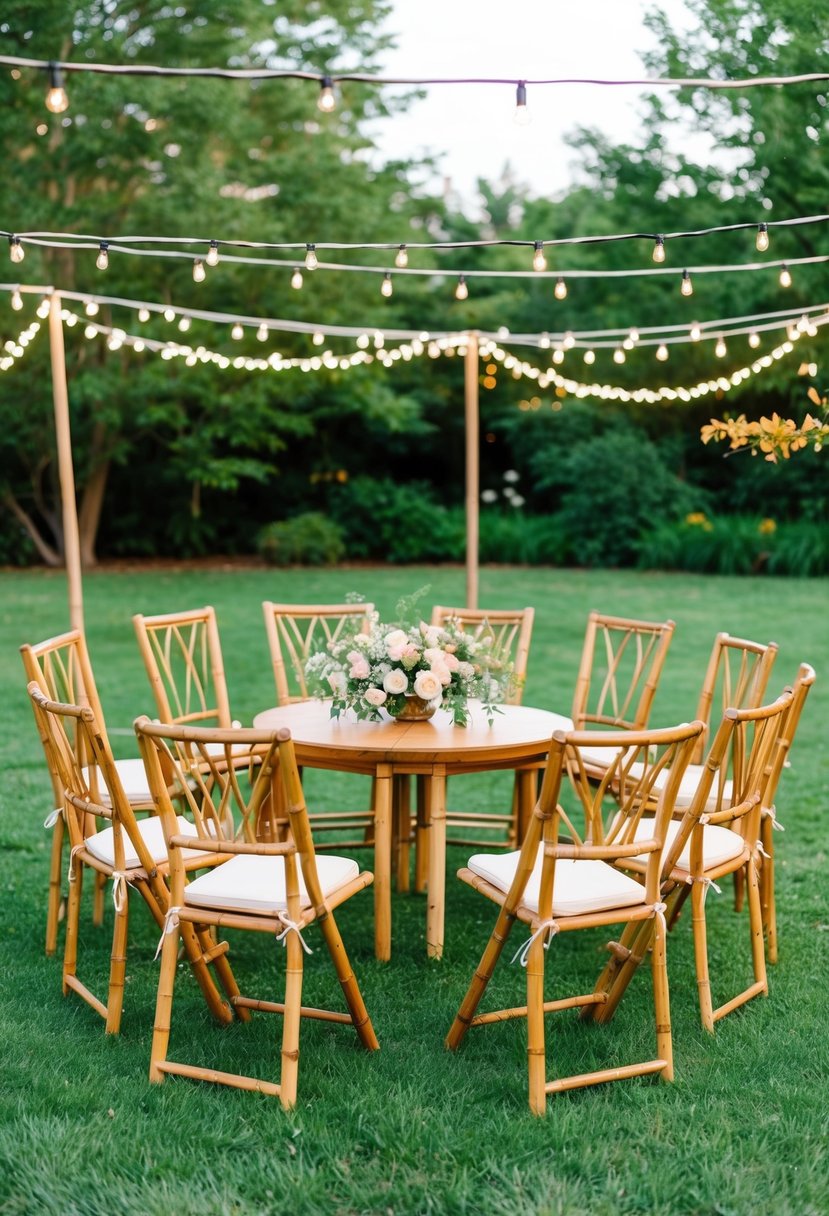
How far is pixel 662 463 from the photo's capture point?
56.2ft

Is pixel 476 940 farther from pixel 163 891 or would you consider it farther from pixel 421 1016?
pixel 163 891

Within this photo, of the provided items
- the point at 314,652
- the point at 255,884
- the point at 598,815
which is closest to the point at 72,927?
the point at 255,884

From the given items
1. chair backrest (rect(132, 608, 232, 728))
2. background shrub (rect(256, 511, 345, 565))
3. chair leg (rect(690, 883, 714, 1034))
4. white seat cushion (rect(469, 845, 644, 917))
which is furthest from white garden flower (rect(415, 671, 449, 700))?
background shrub (rect(256, 511, 345, 565))

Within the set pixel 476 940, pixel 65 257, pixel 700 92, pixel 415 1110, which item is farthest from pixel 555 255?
pixel 415 1110

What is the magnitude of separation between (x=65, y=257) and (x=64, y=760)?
12.2m

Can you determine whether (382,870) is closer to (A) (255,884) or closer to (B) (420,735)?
(B) (420,735)

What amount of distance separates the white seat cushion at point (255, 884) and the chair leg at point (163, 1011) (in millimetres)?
135

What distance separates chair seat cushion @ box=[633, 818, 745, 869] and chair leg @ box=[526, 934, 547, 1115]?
591 millimetres

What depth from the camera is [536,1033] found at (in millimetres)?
2910

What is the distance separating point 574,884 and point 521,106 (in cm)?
215

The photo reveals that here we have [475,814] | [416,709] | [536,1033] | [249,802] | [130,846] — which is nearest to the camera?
[536,1033]

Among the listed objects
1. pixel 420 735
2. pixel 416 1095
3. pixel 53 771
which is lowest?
pixel 416 1095

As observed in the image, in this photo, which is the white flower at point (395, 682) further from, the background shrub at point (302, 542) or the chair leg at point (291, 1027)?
the background shrub at point (302, 542)

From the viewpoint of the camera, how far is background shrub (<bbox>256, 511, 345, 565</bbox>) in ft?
56.0
